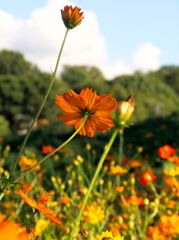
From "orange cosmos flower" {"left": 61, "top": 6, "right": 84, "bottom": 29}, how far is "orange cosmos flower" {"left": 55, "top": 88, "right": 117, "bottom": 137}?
17cm

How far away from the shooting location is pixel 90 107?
1041 millimetres

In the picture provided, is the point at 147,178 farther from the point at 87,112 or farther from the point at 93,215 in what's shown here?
the point at 87,112

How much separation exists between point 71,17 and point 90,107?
0.70ft

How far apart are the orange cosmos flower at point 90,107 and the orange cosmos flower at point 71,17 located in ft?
0.54

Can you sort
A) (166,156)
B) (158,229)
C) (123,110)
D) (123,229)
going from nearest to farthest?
(123,110) → (158,229) → (123,229) → (166,156)

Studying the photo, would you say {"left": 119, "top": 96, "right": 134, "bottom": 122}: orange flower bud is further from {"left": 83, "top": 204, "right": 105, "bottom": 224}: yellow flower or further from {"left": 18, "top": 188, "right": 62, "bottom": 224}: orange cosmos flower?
{"left": 83, "top": 204, "right": 105, "bottom": 224}: yellow flower

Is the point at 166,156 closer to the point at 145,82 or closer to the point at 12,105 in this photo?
the point at 12,105

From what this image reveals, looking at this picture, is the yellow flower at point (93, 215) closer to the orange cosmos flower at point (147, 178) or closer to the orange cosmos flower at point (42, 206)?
the orange cosmos flower at point (147, 178)

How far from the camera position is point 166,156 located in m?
3.25

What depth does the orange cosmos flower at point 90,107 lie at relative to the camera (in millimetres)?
1021

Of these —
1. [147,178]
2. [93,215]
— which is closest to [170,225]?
[93,215]

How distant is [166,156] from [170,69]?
43803 millimetres

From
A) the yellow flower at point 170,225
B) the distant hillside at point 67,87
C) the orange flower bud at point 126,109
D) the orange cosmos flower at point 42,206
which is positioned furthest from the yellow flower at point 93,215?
the distant hillside at point 67,87

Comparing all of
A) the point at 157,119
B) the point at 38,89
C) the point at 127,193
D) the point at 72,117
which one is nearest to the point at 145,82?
the point at 38,89
